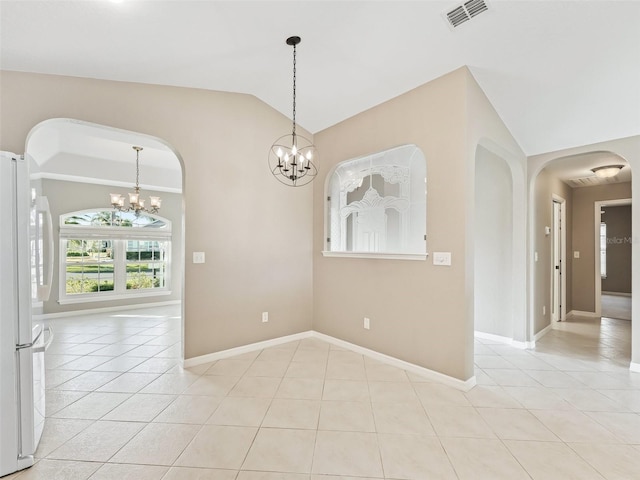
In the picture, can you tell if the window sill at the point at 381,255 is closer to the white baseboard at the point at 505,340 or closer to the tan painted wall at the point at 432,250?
the tan painted wall at the point at 432,250

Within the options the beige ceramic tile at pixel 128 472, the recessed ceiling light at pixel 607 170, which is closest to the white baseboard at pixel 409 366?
the beige ceramic tile at pixel 128 472

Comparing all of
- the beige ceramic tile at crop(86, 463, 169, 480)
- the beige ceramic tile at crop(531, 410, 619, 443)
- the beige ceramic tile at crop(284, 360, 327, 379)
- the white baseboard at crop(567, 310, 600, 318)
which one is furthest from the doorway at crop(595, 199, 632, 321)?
the beige ceramic tile at crop(86, 463, 169, 480)

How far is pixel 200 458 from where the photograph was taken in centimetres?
185

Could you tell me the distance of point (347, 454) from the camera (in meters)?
1.89

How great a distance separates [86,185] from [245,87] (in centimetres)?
456

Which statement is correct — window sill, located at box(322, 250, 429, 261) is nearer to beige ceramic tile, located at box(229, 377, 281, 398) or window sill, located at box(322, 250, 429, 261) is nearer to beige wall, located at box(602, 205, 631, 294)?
beige ceramic tile, located at box(229, 377, 281, 398)

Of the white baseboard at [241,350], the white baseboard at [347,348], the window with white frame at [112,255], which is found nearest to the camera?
the white baseboard at [347,348]

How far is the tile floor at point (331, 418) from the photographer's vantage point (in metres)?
1.78

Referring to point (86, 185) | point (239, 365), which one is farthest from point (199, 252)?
point (86, 185)

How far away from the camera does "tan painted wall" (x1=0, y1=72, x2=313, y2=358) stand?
285cm

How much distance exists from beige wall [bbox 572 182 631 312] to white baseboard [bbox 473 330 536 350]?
110 inches

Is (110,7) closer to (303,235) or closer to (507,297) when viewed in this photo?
(303,235)

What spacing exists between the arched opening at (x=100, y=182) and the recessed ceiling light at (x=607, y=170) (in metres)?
6.49

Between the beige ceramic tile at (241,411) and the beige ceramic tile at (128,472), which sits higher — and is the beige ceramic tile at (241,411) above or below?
below
